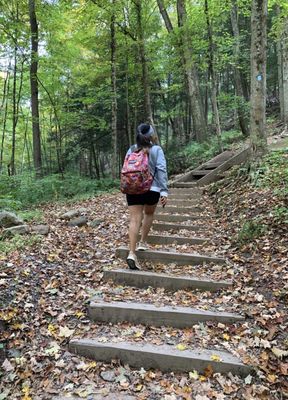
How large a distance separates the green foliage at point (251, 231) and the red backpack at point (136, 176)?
81.3 inches

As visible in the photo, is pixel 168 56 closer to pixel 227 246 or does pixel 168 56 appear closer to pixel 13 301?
pixel 227 246

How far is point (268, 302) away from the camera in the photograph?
3.86 metres

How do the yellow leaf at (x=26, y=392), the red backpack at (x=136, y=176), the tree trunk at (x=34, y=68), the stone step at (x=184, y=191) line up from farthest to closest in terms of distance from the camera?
the tree trunk at (x=34, y=68) → the stone step at (x=184, y=191) → the red backpack at (x=136, y=176) → the yellow leaf at (x=26, y=392)

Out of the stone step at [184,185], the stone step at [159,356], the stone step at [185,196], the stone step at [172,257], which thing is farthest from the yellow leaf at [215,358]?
the stone step at [184,185]

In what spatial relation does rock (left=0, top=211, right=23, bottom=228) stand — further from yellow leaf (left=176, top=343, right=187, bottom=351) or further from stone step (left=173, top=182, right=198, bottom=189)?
stone step (left=173, top=182, right=198, bottom=189)

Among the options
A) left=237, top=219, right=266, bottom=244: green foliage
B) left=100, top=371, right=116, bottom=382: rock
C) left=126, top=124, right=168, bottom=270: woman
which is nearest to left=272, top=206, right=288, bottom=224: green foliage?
left=237, top=219, right=266, bottom=244: green foliage

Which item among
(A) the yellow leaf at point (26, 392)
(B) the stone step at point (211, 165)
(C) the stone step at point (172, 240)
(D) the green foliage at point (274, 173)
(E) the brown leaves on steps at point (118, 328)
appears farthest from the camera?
(B) the stone step at point (211, 165)

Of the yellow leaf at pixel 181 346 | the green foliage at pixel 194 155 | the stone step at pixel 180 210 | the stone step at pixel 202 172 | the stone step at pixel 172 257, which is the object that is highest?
the green foliage at pixel 194 155

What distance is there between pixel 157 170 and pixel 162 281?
5.30 ft

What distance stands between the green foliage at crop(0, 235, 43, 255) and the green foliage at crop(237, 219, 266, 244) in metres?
3.60

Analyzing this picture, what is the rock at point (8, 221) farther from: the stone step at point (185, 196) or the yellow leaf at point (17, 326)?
the stone step at point (185, 196)

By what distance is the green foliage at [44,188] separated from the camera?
1180 cm

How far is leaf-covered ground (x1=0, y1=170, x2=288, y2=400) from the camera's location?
117 inches

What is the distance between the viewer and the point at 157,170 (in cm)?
470
